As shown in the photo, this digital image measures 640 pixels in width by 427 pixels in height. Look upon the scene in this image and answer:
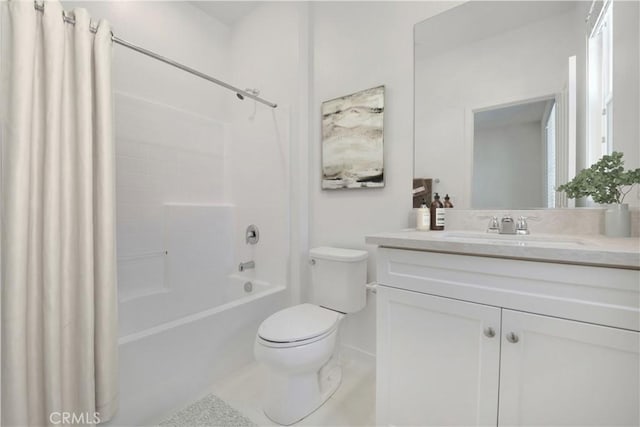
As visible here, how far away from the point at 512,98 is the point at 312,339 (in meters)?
1.47

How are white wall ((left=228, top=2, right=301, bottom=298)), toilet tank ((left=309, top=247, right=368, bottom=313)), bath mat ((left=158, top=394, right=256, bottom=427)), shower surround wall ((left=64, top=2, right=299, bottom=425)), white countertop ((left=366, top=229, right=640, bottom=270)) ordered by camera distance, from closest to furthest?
1. white countertop ((left=366, top=229, right=640, bottom=270))
2. bath mat ((left=158, top=394, right=256, bottom=427))
3. toilet tank ((left=309, top=247, right=368, bottom=313))
4. shower surround wall ((left=64, top=2, right=299, bottom=425))
5. white wall ((left=228, top=2, right=301, bottom=298))

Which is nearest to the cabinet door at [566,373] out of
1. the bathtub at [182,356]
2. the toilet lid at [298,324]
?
the toilet lid at [298,324]

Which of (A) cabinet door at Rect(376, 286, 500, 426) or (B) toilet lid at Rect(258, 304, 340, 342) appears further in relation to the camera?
(B) toilet lid at Rect(258, 304, 340, 342)

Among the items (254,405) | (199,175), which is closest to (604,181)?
(254,405)

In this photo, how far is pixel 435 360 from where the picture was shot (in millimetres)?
939

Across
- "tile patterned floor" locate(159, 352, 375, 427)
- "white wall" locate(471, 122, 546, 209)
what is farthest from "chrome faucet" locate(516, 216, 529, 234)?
"tile patterned floor" locate(159, 352, 375, 427)

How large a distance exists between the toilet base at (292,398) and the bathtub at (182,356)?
382 millimetres

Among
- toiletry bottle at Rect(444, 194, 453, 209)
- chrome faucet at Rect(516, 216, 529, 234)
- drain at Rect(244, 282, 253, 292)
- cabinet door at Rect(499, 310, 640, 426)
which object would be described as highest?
toiletry bottle at Rect(444, 194, 453, 209)

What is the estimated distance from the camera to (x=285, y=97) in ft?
6.63

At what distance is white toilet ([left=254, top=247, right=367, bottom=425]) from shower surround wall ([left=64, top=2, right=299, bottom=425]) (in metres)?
0.40

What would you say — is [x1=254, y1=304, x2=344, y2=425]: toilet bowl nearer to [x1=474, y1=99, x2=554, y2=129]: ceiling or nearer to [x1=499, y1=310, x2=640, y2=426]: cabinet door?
[x1=499, y1=310, x2=640, y2=426]: cabinet door

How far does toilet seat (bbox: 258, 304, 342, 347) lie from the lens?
1.22 metres

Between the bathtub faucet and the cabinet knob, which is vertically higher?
the cabinet knob

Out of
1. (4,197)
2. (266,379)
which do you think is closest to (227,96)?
(4,197)
